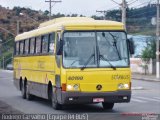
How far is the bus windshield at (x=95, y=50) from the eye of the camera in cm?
1962

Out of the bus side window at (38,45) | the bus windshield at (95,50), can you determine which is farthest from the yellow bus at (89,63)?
the bus side window at (38,45)

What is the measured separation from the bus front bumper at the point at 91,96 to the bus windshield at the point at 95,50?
0.87m

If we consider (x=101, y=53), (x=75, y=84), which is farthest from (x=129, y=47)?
(x=75, y=84)

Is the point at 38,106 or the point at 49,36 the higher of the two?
the point at 49,36

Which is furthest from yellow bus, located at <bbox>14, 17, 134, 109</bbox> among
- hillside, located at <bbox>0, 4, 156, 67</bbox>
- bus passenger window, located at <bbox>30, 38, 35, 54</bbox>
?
hillside, located at <bbox>0, 4, 156, 67</bbox>

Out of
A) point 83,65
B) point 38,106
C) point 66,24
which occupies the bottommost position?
point 38,106

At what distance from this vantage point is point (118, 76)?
770 inches

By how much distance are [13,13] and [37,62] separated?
308ft

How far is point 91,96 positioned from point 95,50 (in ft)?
4.94

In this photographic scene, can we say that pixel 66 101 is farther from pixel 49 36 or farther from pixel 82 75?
pixel 49 36

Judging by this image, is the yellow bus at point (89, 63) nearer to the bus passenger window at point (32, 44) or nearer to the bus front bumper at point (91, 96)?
the bus front bumper at point (91, 96)

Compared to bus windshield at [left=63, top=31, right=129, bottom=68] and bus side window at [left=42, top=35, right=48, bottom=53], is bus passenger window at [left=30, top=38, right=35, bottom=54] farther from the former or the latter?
bus windshield at [left=63, top=31, right=129, bottom=68]

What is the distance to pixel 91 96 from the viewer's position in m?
19.3

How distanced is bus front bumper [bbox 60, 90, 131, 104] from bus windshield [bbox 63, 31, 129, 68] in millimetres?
869
